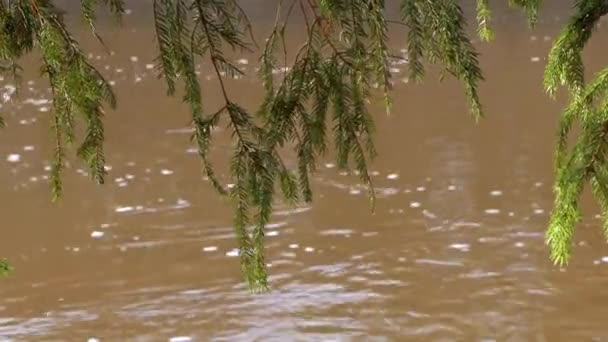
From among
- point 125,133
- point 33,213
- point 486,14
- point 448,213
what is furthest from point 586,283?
point 125,133

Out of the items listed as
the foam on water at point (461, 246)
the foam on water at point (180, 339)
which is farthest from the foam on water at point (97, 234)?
the foam on water at point (461, 246)

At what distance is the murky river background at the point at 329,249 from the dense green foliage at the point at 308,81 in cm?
332

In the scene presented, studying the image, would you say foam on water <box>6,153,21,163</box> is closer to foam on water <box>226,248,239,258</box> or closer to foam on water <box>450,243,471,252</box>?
foam on water <box>226,248,239,258</box>

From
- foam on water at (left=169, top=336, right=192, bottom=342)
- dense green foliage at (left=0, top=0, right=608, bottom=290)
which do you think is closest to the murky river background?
foam on water at (left=169, top=336, right=192, bottom=342)

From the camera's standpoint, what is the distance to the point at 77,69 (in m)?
2.23

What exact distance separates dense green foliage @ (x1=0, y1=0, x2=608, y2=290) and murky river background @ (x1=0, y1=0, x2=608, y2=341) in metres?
3.32

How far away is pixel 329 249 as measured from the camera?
7.39 meters

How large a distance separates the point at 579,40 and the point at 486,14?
307 mm

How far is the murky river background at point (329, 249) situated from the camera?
610 cm

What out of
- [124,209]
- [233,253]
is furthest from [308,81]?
[124,209]

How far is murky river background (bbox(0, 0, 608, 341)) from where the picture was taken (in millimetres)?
6102

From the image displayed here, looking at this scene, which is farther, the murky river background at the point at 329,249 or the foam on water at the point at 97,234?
the foam on water at the point at 97,234

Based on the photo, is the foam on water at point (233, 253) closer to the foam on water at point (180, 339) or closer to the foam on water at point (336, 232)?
the foam on water at point (336, 232)

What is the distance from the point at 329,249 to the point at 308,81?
15.6 feet
